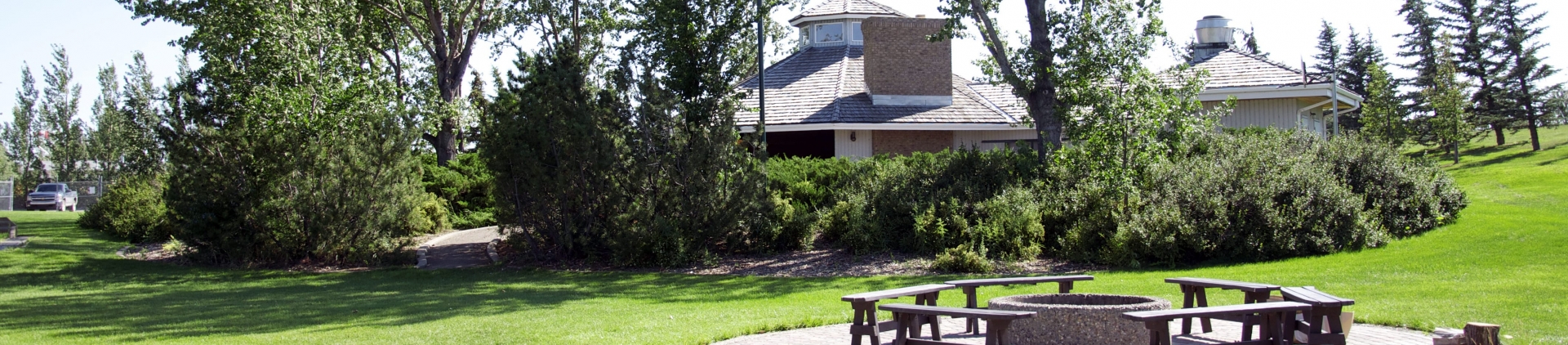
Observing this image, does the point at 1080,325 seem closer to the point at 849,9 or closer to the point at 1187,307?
the point at 1187,307

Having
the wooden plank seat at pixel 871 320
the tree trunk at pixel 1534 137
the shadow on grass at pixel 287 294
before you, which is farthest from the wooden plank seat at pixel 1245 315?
the tree trunk at pixel 1534 137

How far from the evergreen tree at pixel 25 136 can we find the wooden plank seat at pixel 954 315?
222ft

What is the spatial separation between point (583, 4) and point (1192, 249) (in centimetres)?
1956

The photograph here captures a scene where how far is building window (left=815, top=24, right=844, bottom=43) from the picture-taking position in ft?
98.0

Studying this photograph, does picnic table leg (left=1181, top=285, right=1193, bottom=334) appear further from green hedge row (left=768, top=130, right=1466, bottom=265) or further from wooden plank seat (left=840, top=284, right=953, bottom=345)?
green hedge row (left=768, top=130, right=1466, bottom=265)

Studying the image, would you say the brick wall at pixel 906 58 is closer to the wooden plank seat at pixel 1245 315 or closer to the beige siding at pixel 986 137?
the beige siding at pixel 986 137

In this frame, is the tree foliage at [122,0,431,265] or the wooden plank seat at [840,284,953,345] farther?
the tree foliage at [122,0,431,265]

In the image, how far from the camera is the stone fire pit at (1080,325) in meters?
6.78

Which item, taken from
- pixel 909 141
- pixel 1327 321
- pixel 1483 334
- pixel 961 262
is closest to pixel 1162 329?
pixel 1327 321

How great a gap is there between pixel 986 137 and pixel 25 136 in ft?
196

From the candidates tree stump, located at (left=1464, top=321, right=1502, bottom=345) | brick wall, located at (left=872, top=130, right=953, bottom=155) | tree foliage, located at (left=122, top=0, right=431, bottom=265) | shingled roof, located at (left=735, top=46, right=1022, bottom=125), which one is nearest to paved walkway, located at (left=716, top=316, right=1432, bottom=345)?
tree stump, located at (left=1464, top=321, right=1502, bottom=345)

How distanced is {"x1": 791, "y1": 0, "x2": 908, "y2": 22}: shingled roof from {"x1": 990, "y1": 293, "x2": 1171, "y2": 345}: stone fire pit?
23.0 m

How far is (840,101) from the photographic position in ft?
81.9

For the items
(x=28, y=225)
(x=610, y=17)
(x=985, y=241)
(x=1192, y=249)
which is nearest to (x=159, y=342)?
(x=985, y=241)
